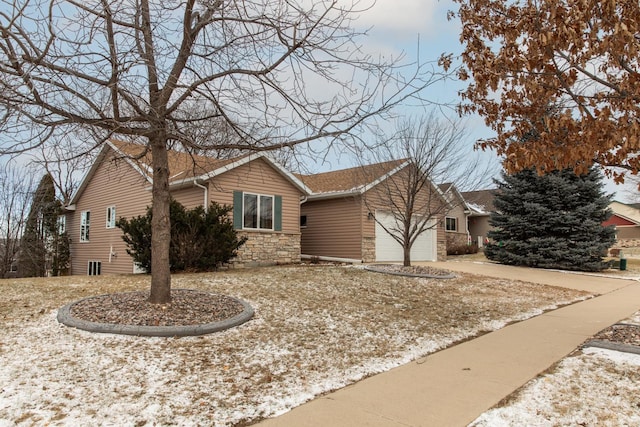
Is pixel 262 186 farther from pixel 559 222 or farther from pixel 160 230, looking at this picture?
pixel 559 222

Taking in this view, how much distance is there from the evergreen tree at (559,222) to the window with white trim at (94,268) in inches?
674

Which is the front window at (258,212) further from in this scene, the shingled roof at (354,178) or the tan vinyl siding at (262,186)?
the shingled roof at (354,178)

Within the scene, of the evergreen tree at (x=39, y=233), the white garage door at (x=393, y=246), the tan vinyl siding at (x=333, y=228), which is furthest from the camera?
the evergreen tree at (x=39, y=233)

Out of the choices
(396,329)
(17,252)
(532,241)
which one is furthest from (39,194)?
(532,241)

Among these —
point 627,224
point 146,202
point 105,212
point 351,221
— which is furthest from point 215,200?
point 627,224

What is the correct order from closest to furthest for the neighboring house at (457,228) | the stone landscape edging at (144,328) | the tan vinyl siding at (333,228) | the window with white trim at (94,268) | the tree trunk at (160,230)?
the stone landscape edging at (144,328) → the tree trunk at (160,230) → the tan vinyl siding at (333,228) → the window with white trim at (94,268) → the neighboring house at (457,228)

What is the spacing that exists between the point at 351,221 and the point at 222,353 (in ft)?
42.8

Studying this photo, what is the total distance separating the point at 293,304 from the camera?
7848 mm

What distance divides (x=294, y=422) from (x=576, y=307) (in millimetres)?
8277

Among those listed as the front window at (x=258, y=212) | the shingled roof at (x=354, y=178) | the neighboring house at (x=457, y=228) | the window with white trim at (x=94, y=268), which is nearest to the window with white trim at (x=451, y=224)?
the neighboring house at (x=457, y=228)

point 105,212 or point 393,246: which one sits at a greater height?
point 105,212

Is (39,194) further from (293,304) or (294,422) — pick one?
(294,422)

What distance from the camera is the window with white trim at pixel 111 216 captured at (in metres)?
18.0

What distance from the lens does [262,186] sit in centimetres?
1574
